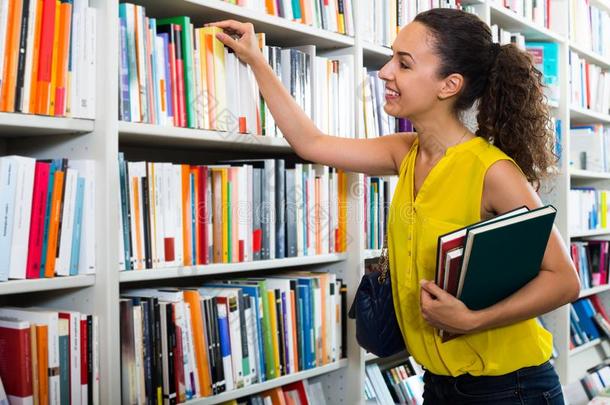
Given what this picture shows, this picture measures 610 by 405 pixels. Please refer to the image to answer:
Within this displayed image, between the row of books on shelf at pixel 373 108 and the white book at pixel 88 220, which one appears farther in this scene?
the row of books on shelf at pixel 373 108

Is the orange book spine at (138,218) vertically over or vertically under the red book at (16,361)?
over

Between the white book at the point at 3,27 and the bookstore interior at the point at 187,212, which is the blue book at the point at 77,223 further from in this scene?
the white book at the point at 3,27

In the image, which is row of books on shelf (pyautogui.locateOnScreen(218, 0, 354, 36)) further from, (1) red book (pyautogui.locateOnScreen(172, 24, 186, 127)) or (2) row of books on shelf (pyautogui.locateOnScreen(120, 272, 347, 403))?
(2) row of books on shelf (pyautogui.locateOnScreen(120, 272, 347, 403))

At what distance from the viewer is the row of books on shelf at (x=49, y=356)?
55.6 inches

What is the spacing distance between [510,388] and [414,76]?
2.28ft

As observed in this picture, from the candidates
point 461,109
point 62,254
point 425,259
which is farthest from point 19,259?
point 461,109

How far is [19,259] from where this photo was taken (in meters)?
1.40

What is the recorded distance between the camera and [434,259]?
153cm

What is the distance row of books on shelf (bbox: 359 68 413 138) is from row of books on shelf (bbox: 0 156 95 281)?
3.28 ft

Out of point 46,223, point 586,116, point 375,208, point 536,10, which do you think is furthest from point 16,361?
point 586,116

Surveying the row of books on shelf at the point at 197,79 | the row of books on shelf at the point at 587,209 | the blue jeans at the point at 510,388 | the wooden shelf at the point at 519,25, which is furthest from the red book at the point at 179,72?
the row of books on shelf at the point at 587,209

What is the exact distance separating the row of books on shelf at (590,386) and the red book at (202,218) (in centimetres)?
232

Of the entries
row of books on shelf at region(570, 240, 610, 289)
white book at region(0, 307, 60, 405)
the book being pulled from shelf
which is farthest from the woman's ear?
row of books on shelf at region(570, 240, 610, 289)

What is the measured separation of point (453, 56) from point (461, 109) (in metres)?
0.12
